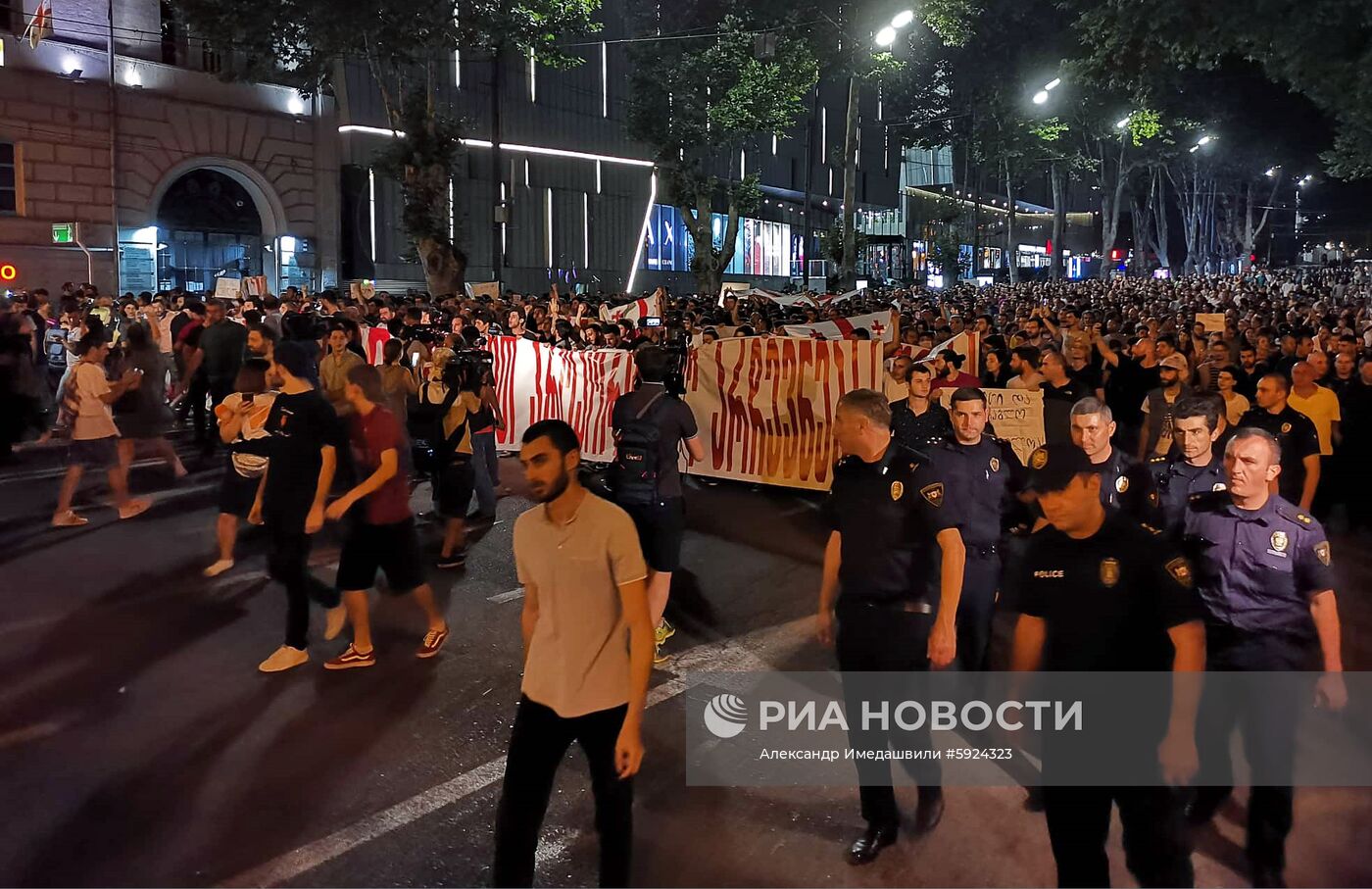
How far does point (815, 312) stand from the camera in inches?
673

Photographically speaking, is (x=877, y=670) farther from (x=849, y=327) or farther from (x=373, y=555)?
(x=849, y=327)

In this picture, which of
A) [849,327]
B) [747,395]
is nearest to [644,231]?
[849,327]

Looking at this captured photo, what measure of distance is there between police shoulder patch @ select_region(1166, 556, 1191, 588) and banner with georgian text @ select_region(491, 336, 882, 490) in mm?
7342

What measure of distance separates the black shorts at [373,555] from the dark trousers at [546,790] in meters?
2.89

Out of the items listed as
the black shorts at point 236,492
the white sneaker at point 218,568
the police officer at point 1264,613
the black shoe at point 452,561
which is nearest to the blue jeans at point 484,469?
the black shoe at point 452,561

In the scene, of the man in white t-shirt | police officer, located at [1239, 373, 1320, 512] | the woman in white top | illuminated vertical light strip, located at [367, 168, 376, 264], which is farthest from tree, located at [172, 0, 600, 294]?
police officer, located at [1239, 373, 1320, 512]

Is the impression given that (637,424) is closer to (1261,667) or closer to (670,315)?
(1261,667)

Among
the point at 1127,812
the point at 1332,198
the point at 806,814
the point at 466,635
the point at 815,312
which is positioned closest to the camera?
the point at 1127,812

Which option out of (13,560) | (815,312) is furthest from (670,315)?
(13,560)

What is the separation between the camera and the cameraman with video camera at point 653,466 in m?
6.26

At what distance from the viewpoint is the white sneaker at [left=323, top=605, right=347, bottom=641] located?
22.5ft

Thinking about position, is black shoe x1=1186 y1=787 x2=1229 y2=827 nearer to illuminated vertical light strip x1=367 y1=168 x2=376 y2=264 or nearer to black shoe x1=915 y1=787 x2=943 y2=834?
black shoe x1=915 y1=787 x2=943 y2=834

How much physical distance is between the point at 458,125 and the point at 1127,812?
76.0ft

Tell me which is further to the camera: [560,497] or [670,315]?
[670,315]
